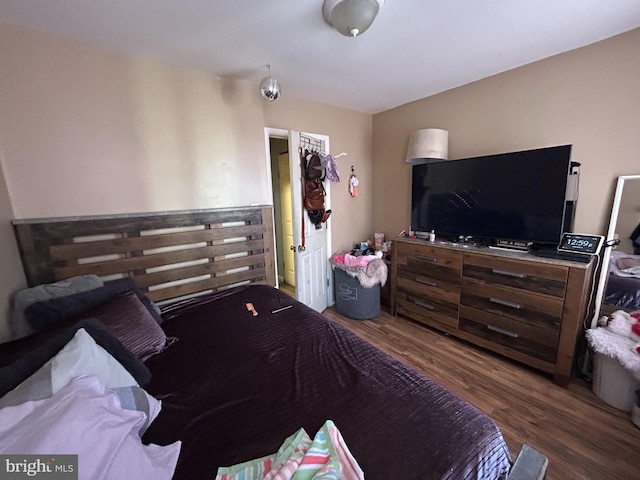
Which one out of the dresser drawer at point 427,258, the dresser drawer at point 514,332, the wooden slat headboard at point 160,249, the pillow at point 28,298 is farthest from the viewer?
the dresser drawer at point 427,258

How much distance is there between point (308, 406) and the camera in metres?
0.94

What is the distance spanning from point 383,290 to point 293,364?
6.76 feet

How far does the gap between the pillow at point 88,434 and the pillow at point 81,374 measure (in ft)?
0.12

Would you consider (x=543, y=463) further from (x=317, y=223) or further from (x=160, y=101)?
(x=160, y=101)

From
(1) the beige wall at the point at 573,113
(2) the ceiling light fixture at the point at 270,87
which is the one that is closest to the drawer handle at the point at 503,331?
(1) the beige wall at the point at 573,113

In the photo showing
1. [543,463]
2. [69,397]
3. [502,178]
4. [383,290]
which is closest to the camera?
[69,397]

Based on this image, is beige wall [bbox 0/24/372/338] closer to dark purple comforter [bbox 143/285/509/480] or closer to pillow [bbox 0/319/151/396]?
pillow [bbox 0/319/151/396]

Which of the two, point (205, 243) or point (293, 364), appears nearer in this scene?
point (293, 364)

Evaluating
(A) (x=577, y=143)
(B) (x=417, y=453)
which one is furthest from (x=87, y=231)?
(A) (x=577, y=143)

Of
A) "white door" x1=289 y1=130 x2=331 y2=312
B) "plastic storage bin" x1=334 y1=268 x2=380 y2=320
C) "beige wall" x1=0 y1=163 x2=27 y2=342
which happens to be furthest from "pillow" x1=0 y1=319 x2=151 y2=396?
"plastic storage bin" x1=334 y1=268 x2=380 y2=320

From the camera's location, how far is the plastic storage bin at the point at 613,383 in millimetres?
1550

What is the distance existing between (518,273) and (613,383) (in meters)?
0.79

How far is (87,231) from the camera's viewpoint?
1.65 m

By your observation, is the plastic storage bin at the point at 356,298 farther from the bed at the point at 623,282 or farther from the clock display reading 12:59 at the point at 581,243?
the bed at the point at 623,282
